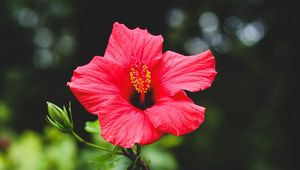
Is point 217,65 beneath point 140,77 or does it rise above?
beneath

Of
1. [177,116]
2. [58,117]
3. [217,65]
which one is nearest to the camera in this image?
[177,116]

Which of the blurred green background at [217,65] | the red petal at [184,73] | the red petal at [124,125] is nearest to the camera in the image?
the red petal at [124,125]

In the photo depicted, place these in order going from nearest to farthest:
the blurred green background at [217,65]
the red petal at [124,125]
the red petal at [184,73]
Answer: the red petal at [124,125] → the red petal at [184,73] → the blurred green background at [217,65]

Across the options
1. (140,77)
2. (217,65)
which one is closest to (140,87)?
(140,77)

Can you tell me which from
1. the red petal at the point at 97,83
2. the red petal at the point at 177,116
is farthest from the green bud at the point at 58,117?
the red petal at the point at 177,116

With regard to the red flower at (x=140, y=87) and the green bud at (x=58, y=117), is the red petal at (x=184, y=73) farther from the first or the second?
the green bud at (x=58, y=117)

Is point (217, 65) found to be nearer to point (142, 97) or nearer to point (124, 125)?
point (142, 97)

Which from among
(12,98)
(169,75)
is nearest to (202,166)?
(12,98)
